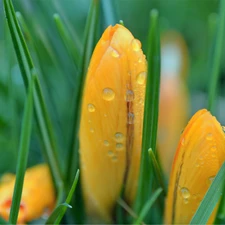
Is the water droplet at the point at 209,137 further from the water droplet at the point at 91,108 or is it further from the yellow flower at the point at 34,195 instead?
the yellow flower at the point at 34,195

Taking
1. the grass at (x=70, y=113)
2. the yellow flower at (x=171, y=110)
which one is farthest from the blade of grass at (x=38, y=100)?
the yellow flower at (x=171, y=110)

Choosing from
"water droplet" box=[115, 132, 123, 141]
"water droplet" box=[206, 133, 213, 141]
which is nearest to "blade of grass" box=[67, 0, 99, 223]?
"water droplet" box=[115, 132, 123, 141]

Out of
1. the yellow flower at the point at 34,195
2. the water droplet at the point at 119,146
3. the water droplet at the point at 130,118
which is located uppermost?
the water droplet at the point at 130,118

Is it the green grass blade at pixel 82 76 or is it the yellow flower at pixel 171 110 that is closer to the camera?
the green grass blade at pixel 82 76

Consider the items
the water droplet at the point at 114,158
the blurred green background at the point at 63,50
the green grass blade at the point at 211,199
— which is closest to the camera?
the green grass blade at the point at 211,199

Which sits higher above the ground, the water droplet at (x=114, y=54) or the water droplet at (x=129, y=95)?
the water droplet at (x=114, y=54)

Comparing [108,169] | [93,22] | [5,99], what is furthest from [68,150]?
[5,99]

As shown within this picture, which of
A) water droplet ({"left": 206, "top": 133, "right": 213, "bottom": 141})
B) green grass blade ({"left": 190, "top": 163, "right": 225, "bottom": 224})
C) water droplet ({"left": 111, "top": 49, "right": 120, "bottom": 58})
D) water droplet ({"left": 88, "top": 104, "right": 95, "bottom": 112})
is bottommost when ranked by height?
green grass blade ({"left": 190, "top": 163, "right": 225, "bottom": 224})

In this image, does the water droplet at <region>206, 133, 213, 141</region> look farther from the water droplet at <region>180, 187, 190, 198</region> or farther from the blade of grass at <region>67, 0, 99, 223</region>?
the blade of grass at <region>67, 0, 99, 223</region>

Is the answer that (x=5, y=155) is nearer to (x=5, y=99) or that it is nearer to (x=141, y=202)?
(x=5, y=99)
